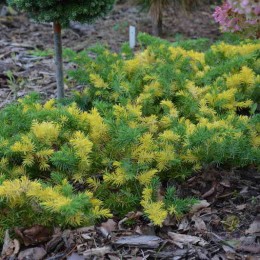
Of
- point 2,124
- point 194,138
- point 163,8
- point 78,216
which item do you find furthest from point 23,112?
point 163,8

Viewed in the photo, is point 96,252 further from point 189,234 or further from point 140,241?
point 189,234

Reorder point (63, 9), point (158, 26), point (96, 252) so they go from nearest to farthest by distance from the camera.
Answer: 1. point (96, 252)
2. point (63, 9)
3. point (158, 26)

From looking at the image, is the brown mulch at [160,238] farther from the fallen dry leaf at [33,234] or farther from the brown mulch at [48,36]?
the brown mulch at [48,36]

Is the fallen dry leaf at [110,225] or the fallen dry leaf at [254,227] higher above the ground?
the fallen dry leaf at [110,225]

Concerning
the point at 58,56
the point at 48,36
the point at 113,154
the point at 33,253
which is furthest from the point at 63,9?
the point at 48,36

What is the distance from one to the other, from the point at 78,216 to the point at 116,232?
185 millimetres

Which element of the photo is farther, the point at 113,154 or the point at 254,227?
the point at 113,154

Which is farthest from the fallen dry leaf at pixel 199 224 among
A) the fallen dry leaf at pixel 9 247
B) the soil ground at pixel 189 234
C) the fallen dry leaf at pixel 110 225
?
the fallen dry leaf at pixel 9 247

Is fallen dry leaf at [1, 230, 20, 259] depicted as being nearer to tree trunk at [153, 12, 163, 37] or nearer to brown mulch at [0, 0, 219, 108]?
brown mulch at [0, 0, 219, 108]

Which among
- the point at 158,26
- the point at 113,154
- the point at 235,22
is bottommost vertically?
the point at 113,154

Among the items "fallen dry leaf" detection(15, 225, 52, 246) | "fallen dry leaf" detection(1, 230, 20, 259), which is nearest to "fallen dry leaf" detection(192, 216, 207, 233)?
"fallen dry leaf" detection(15, 225, 52, 246)

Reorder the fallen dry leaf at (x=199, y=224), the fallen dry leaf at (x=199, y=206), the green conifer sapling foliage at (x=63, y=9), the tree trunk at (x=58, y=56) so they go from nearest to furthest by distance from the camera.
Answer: the fallen dry leaf at (x=199, y=224) → the fallen dry leaf at (x=199, y=206) → the green conifer sapling foliage at (x=63, y=9) → the tree trunk at (x=58, y=56)

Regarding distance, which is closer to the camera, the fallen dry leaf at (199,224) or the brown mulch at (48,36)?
the fallen dry leaf at (199,224)

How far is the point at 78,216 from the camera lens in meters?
1.89
